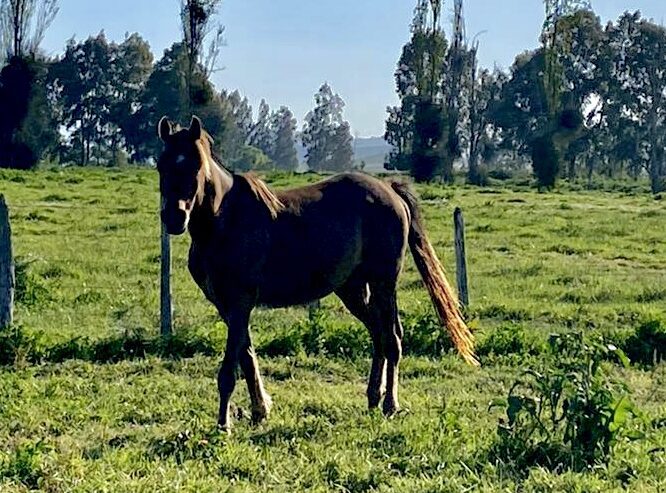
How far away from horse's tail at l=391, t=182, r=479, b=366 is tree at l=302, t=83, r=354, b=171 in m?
81.4

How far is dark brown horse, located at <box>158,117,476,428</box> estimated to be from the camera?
5891 millimetres

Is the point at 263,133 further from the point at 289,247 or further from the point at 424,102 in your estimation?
the point at 289,247

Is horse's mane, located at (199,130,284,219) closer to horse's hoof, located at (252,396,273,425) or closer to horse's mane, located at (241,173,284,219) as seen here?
horse's mane, located at (241,173,284,219)

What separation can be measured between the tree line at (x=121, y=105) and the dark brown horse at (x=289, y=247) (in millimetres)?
4497

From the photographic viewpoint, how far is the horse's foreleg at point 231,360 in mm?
6035

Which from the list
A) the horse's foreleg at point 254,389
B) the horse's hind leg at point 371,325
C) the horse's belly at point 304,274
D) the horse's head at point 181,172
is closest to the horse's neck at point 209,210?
the horse's head at point 181,172

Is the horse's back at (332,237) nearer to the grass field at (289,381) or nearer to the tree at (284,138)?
the grass field at (289,381)

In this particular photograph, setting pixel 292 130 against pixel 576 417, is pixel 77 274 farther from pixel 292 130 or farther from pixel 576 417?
pixel 292 130

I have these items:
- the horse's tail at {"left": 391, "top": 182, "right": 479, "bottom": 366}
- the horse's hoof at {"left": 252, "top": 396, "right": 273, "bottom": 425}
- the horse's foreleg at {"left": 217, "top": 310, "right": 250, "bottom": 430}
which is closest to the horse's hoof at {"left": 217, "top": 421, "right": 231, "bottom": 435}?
the horse's foreleg at {"left": 217, "top": 310, "right": 250, "bottom": 430}

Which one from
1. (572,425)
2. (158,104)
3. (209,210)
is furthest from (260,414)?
(158,104)

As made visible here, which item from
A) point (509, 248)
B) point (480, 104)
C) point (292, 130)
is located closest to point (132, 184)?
point (509, 248)

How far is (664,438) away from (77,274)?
9902 millimetres

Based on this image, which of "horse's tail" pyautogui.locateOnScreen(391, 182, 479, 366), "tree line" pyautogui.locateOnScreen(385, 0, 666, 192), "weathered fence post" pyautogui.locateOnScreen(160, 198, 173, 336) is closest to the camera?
"horse's tail" pyautogui.locateOnScreen(391, 182, 479, 366)

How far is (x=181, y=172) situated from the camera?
5703mm
